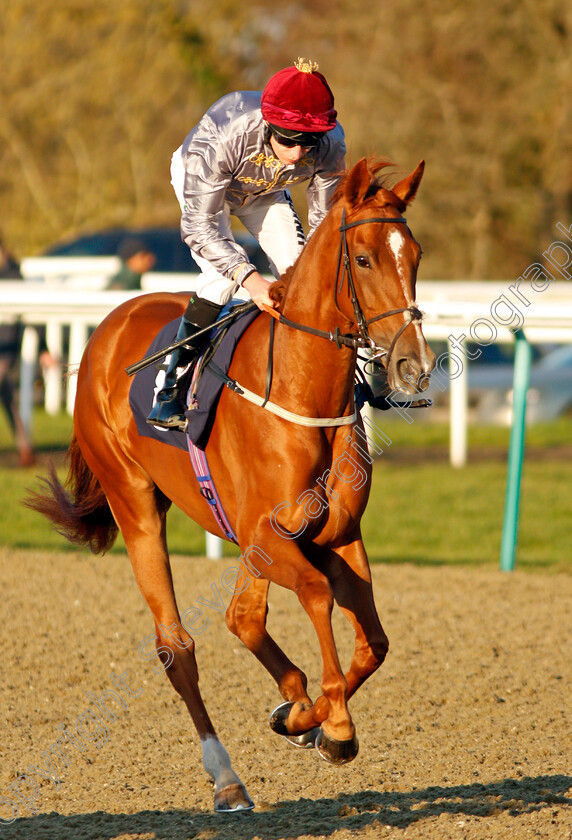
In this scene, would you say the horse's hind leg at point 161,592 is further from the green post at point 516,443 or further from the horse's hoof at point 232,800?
the green post at point 516,443

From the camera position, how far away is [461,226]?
65.7 ft

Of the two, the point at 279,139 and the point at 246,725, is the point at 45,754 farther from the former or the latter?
the point at 279,139

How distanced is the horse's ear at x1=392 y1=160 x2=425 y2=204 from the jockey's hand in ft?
1.73

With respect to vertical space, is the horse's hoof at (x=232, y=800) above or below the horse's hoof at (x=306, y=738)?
below

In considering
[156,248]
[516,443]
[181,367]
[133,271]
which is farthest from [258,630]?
[156,248]

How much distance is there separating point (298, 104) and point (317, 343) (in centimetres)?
78

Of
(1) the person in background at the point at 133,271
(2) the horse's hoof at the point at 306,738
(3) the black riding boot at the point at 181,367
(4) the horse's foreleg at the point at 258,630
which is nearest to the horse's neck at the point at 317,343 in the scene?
(3) the black riding boot at the point at 181,367

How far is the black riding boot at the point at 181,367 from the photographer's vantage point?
3.96 m

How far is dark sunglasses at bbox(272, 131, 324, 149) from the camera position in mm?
3688

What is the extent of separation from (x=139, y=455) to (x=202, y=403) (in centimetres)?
73

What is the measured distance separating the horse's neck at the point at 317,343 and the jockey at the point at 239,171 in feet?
0.57

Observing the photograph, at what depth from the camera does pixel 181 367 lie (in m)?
4.05

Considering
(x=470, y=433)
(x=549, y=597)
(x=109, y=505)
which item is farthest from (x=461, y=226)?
(x=109, y=505)

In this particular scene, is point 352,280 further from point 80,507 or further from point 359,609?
point 80,507
